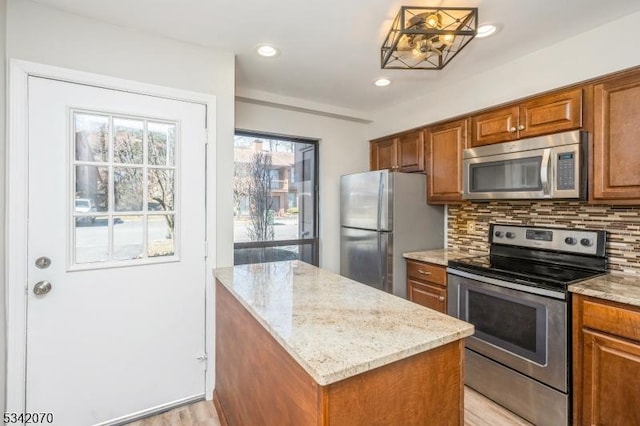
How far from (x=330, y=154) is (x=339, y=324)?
8.57 ft

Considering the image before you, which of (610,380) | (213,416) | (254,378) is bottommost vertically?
(213,416)

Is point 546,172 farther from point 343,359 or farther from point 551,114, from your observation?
point 343,359

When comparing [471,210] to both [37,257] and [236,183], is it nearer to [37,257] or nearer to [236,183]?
[236,183]

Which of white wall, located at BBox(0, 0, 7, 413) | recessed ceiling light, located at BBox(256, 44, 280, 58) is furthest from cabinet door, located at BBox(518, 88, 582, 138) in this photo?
white wall, located at BBox(0, 0, 7, 413)

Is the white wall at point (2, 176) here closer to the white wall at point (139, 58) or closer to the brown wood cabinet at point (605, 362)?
the white wall at point (139, 58)

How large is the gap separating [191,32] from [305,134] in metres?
1.59

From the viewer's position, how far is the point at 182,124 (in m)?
2.06

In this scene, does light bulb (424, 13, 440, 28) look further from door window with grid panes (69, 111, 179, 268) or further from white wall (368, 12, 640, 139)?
door window with grid panes (69, 111, 179, 268)

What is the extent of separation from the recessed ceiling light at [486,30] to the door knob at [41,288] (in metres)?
2.80

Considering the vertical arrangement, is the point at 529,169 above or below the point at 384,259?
above

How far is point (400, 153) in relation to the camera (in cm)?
336

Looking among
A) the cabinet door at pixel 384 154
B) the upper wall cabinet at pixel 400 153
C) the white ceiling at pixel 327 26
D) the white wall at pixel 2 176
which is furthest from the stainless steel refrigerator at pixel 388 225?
the white wall at pixel 2 176

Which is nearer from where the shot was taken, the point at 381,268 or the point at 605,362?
the point at 605,362

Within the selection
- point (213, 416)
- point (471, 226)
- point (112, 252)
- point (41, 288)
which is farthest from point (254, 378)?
point (471, 226)
